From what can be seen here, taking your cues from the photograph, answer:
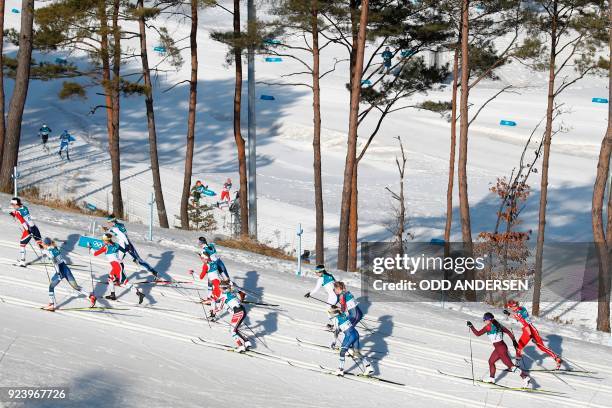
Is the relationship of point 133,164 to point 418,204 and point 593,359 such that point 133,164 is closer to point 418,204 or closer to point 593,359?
point 418,204

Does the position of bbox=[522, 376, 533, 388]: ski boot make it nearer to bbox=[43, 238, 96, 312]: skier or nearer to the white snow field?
the white snow field

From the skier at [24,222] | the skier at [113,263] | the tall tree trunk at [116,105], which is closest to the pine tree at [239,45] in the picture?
the tall tree trunk at [116,105]

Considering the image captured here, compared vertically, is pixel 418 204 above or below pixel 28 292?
below

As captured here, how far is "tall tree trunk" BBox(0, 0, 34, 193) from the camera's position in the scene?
29312 millimetres

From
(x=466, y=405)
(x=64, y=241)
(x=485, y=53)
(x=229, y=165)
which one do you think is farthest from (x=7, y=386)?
(x=229, y=165)

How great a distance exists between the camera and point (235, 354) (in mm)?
18531

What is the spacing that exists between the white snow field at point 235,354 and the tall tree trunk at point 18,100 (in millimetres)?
5499

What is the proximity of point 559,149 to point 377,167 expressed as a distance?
12658mm

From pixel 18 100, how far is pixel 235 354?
15.2 meters

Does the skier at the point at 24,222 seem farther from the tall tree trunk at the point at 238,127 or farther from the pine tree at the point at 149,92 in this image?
the tall tree trunk at the point at 238,127

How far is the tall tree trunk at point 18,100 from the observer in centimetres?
2931

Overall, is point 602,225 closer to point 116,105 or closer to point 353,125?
point 353,125

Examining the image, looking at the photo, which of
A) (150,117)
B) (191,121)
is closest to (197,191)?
(191,121)

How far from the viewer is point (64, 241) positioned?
79.4 feet
